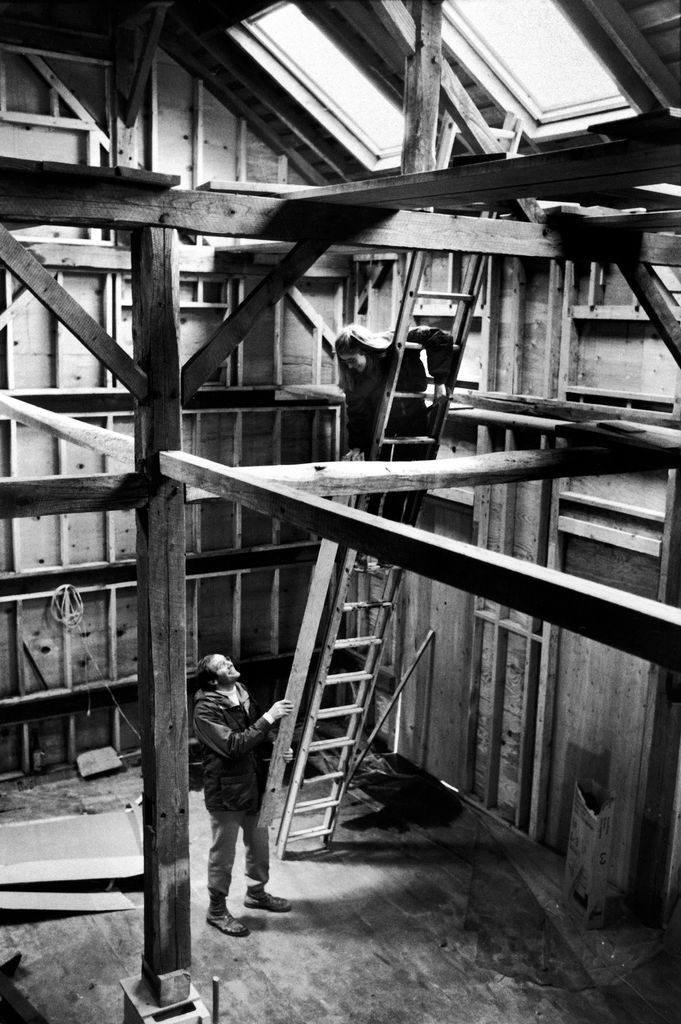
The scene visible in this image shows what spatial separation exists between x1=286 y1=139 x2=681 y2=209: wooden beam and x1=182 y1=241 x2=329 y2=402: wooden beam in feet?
1.00

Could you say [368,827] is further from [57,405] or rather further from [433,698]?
[57,405]

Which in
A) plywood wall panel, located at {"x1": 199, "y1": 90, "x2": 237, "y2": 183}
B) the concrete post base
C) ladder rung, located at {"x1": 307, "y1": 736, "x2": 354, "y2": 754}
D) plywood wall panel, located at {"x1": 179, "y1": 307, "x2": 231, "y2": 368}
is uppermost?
plywood wall panel, located at {"x1": 199, "y1": 90, "x2": 237, "y2": 183}

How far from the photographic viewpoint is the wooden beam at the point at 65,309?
13.2ft

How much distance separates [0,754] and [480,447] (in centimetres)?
503

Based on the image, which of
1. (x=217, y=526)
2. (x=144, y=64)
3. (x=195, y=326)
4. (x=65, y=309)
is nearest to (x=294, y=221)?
(x=65, y=309)

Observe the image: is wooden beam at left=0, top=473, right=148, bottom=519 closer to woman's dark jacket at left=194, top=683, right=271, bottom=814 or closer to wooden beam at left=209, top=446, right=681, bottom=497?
wooden beam at left=209, top=446, right=681, bottom=497

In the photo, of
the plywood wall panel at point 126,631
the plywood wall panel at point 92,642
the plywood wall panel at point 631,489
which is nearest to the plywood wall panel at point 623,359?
the plywood wall panel at point 631,489

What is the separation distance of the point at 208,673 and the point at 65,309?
127 inches

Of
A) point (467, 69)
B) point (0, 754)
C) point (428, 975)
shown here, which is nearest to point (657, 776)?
point (428, 975)

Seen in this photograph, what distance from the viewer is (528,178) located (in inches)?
138

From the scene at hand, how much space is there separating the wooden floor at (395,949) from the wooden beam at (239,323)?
3794mm

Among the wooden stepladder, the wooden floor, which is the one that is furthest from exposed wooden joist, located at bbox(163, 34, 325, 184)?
the wooden floor

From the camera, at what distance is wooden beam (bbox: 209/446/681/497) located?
493 cm

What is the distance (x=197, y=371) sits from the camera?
451cm
